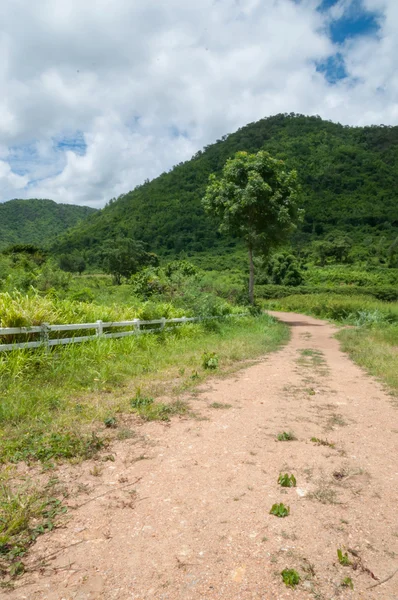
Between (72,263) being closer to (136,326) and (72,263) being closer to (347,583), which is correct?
(136,326)

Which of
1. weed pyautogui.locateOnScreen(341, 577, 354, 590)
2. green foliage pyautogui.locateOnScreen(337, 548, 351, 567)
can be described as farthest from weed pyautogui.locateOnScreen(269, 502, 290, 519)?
weed pyautogui.locateOnScreen(341, 577, 354, 590)

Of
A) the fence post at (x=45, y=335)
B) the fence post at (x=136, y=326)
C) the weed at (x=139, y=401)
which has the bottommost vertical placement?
the weed at (x=139, y=401)

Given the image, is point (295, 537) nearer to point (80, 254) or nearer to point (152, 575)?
point (152, 575)

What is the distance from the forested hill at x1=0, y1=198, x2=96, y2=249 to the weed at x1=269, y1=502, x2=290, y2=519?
3590 inches

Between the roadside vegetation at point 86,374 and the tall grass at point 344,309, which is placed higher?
the roadside vegetation at point 86,374

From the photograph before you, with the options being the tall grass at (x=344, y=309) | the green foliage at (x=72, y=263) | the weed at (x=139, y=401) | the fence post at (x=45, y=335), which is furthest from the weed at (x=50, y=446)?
the green foliage at (x=72, y=263)

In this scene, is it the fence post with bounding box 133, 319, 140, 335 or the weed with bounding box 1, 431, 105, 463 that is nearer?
the weed with bounding box 1, 431, 105, 463

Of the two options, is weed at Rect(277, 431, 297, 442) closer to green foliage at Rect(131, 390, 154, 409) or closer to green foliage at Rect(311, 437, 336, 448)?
green foliage at Rect(311, 437, 336, 448)

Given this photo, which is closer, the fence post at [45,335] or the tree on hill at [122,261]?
the fence post at [45,335]

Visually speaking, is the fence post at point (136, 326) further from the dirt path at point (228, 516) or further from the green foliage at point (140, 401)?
the dirt path at point (228, 516)

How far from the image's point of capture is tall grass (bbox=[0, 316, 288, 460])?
4.01 metres

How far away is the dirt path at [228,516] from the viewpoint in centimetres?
224

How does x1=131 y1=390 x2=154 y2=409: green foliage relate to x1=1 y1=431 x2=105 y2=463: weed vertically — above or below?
below

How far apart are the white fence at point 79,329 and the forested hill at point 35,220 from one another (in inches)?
3286
